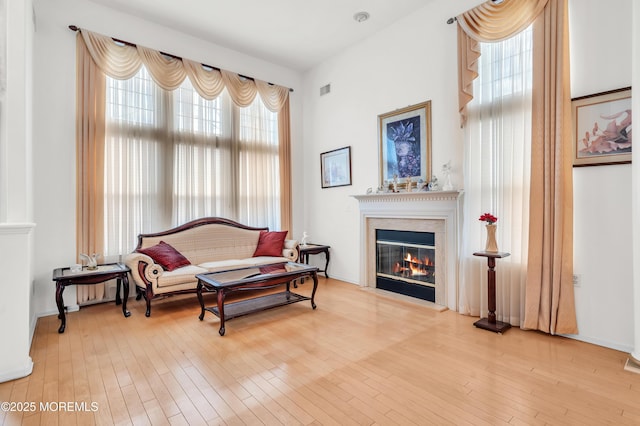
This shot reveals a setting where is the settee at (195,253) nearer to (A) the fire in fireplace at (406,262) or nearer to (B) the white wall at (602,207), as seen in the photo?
(A) the fire in fireplace at (406,262)

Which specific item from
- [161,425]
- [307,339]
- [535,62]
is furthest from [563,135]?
[161,425]

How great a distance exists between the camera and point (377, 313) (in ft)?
12.0

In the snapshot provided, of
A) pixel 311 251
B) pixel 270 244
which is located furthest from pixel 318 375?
pixel 311 251

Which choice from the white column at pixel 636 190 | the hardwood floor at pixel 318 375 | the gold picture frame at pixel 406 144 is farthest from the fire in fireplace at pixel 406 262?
the white column at pixel 636 190

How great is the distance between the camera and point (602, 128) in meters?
2.71

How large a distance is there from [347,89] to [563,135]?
331 centimetres

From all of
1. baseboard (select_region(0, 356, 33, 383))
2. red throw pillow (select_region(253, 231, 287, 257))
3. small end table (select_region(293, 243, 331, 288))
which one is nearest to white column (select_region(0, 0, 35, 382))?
baseboard (select_region(0, 356, 33, 383))

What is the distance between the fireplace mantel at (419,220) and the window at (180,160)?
72.6 inches

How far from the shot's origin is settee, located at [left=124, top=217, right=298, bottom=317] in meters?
3.68

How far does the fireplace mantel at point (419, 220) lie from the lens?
3732 mm

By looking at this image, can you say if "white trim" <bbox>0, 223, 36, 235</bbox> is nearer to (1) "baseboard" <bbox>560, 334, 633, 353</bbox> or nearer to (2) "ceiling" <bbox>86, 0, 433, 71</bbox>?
(2) "ceiling" <bbox>86, 0, 433, 71</bbox>

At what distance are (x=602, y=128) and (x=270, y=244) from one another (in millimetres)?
4206

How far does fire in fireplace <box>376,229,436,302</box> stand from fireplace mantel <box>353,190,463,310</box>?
0.12 m

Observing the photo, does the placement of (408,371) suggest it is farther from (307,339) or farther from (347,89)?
(347,89)
